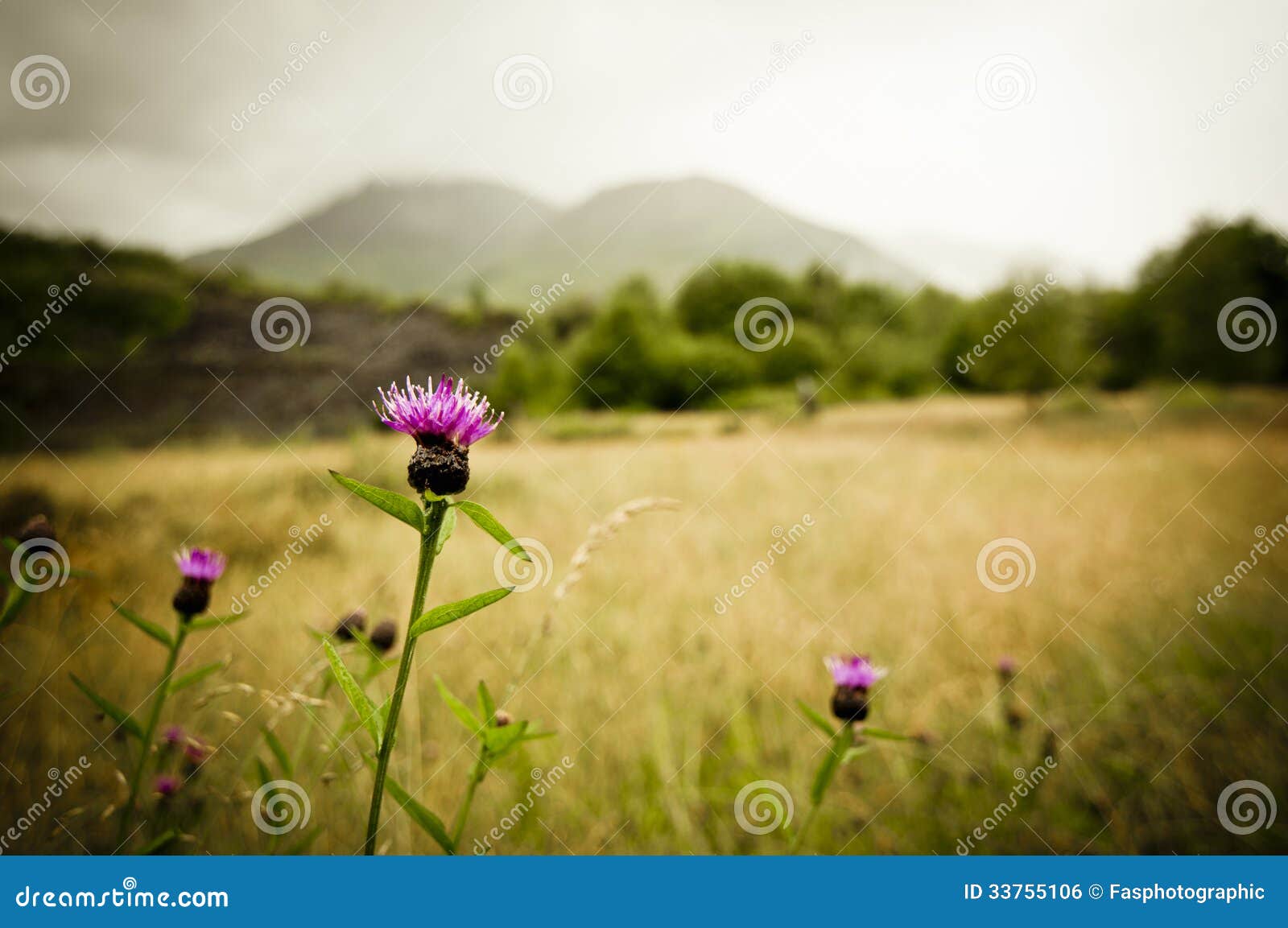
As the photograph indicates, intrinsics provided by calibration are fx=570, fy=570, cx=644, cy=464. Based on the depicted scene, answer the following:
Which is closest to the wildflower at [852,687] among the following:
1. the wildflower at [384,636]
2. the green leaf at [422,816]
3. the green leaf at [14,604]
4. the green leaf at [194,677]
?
the green leaf at [422,816]

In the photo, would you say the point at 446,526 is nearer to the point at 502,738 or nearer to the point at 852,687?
the point at 502,738

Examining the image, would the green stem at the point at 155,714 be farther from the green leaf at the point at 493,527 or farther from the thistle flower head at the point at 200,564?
the green leaf at the point at 493,527

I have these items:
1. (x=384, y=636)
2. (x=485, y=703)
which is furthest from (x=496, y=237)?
(x=485, y=703)

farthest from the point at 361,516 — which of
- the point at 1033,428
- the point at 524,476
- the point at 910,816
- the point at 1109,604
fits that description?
the point at 1033,428

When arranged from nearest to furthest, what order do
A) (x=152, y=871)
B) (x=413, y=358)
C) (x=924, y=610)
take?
(x=152, y=871) < (x=924, y=610) < (x=413, y=358)

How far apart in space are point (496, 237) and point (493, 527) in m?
2.28

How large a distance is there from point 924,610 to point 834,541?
126 centimetres

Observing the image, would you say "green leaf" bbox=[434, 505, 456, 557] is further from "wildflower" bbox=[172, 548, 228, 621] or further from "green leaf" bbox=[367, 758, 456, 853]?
"wildflower" bbox=[172, 548, 228, 621]

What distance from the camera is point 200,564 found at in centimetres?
108

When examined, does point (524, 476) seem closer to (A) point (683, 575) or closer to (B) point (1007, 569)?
(A) point (683, 575)

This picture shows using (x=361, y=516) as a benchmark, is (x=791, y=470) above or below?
above

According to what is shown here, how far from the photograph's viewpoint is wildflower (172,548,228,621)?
1.01 metres

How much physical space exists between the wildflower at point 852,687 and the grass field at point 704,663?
58 centimetres

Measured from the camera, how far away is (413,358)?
1160cm
